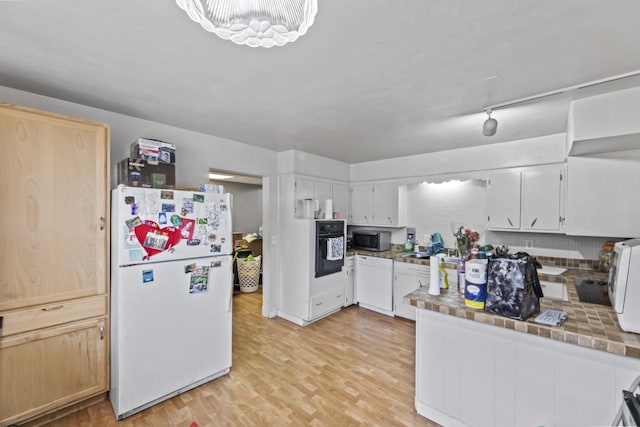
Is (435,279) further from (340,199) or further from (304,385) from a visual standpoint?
(340,199)

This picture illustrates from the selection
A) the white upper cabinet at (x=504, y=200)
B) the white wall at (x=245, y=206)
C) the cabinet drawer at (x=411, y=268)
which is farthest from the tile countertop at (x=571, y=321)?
the white wall at (x=245, y=206)

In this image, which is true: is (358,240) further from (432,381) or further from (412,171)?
(432,381)

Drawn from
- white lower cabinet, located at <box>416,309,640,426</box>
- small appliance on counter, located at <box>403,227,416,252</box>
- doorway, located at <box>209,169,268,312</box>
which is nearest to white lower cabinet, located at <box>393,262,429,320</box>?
small appliance on counter, located at <box>403,227,416,252</box>

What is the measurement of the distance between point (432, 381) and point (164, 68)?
109 inches

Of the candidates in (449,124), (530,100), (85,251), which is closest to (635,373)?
(530,100)

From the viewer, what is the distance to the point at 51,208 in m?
1.86

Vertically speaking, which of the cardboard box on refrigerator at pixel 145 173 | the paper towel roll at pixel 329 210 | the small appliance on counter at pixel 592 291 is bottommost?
the small appliance on counter at pixel 592 291

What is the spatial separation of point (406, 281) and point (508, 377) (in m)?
2.10

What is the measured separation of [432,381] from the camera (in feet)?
6.36

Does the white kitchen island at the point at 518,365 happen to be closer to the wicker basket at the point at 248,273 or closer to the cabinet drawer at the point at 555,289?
the cabinet drawer at the point at 555,289

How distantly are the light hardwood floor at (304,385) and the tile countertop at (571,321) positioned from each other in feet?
2.88

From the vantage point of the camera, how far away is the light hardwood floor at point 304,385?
198 centimetres

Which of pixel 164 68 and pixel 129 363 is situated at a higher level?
pixel 164 68

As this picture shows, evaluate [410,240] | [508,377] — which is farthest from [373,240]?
[508,377]
